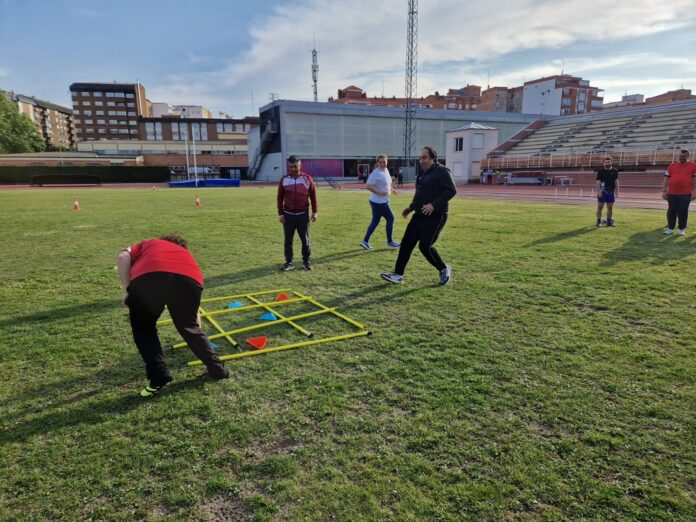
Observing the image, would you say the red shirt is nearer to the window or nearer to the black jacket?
the black jacket

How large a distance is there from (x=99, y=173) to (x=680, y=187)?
193 feet

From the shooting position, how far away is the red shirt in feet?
24.5

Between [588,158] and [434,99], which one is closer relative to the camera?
[588,158]

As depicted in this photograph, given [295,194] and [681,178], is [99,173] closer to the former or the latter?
[295,194]

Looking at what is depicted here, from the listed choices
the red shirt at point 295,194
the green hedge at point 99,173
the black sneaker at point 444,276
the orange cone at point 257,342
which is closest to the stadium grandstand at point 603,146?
the black sneaker at point 444,276

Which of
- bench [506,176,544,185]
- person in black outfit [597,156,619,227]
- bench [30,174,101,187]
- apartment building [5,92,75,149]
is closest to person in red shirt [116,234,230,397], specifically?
person in black outfit [597,156,619,227]

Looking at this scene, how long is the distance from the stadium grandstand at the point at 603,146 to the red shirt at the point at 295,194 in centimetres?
3684

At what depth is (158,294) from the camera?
3.32 meters

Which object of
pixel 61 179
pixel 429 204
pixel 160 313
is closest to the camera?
pixel 160 313

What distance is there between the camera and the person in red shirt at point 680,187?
10.1 meters

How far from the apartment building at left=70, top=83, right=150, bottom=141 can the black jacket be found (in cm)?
11625

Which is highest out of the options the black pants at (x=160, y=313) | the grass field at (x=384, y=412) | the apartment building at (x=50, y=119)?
the apartment building at (x=50, y=119)

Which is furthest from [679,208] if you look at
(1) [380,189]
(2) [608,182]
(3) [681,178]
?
(1) [380,189]

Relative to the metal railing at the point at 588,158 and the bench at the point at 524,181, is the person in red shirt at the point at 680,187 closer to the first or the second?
the metal railing at the point at 588,158
